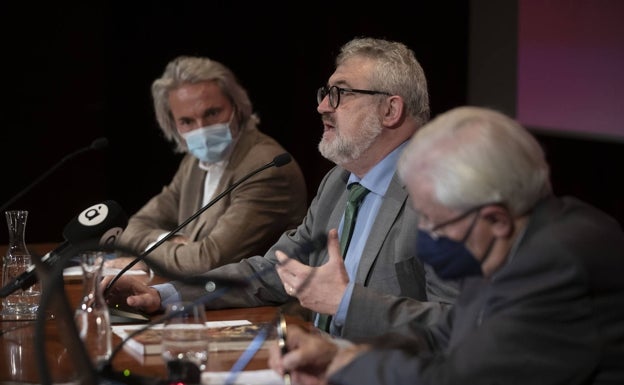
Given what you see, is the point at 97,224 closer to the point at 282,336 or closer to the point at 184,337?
the point at 184,337

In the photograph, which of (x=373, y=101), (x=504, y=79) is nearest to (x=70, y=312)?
(x=373, y=101)

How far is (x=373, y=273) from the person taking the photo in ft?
8.13

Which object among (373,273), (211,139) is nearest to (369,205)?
(373,273)

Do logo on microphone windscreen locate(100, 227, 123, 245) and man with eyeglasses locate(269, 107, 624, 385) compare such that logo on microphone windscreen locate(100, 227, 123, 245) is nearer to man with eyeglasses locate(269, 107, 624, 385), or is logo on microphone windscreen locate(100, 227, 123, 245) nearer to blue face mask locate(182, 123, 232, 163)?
man with eyeglasses locate(269, 107, 624, 385)

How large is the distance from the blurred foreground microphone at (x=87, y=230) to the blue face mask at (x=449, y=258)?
3.01ft

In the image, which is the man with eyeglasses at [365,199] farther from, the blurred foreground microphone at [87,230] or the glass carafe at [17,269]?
the blurred foreground microphone at [87,230]

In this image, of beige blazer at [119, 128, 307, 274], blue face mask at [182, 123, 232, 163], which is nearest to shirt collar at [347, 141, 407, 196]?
beige blazer at [119, 128, 307, 274]

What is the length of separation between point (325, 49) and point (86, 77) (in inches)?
61.4

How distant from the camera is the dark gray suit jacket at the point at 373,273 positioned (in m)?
2.10

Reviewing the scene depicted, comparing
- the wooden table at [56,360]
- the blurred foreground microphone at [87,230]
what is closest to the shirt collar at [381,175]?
the wooden table at [56,360]

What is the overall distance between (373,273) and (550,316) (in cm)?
102

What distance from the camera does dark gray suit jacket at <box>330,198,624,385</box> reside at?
58.2 inches

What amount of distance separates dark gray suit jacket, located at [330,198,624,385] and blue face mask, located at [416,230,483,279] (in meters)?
0.05

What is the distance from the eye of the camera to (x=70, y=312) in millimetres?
1254
